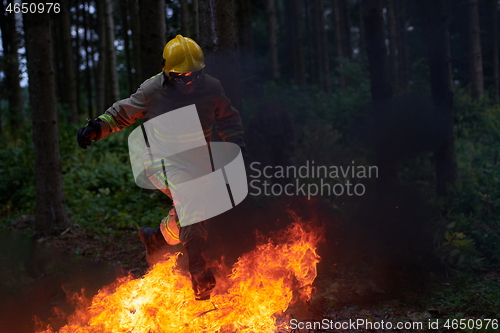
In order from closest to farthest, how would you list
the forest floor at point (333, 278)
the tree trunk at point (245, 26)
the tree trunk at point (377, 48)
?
the forest floor at point (333, 278)
the tree trunk at point (377, 48)
the tree trunk at point (245, 26)

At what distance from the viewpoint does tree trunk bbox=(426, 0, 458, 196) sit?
23.7 ft

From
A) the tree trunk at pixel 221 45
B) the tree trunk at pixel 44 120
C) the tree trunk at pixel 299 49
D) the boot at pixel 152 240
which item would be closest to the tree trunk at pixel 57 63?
the tree trunk at pixel 299 49

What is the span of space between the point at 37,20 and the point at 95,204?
13.5 ft

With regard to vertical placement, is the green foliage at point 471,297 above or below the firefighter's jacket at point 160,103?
below

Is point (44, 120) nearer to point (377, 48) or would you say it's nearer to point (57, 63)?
point (377, 48)

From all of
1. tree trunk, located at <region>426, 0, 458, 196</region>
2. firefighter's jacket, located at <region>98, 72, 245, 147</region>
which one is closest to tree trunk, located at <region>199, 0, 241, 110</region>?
firefighter's jacket, located at <region>98, 72, 245, 147</region>

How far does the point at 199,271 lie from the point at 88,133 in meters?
1.61

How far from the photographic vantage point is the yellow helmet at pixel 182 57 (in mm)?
4023

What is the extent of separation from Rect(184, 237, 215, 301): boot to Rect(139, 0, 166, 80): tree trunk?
5.97 metres

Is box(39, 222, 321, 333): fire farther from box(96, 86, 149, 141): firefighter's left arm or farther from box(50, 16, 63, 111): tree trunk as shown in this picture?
box(50, 16, 63, 111): tree trunk

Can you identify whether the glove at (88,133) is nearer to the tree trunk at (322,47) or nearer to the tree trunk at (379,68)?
the tree trunk at (379,68)

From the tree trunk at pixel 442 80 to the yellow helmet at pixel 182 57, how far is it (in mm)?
4811

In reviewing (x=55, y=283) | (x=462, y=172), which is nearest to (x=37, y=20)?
(x=55, y=283)

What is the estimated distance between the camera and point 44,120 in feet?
24.6
